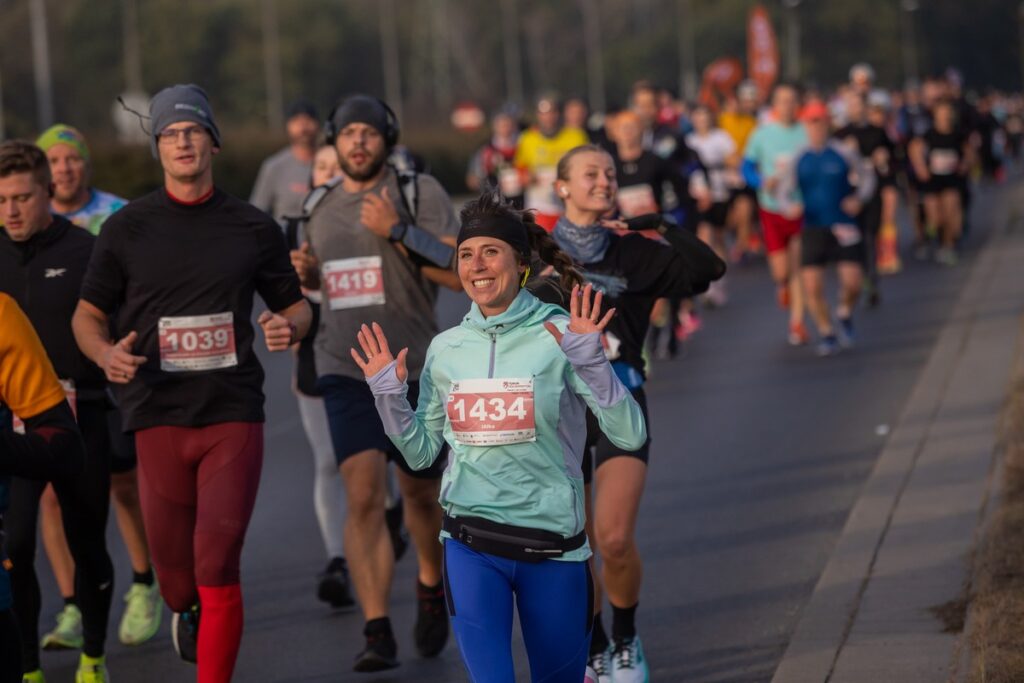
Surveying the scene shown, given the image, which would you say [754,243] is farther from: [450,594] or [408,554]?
[450,594]

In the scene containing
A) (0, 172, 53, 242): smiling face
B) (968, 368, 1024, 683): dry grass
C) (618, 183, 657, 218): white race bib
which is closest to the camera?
(968, 368, 1024, 683): dry grass

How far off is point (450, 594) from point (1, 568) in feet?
3.62

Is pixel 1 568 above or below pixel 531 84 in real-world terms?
below

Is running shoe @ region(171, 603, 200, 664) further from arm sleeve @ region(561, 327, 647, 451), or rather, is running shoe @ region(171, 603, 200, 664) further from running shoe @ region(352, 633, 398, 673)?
arm sleeve @ region(561, 327, 647, 451)

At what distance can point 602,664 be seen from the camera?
6.43 m

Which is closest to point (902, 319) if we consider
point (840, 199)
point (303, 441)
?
point (840, 199)

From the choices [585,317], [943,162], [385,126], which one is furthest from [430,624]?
[943,162]

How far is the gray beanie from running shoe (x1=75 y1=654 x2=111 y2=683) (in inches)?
68.3

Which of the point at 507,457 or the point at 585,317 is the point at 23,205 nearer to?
the point at 507,457

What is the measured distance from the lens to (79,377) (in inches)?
270

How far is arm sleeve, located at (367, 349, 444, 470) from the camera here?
191 inches

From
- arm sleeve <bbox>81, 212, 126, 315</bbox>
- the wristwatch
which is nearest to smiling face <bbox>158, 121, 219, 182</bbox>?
arm sleeve <bbox>81, 212, 126, 315</bbox>

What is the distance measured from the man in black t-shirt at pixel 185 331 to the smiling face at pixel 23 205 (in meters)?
0.48

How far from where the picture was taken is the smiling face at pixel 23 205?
6590 mm
